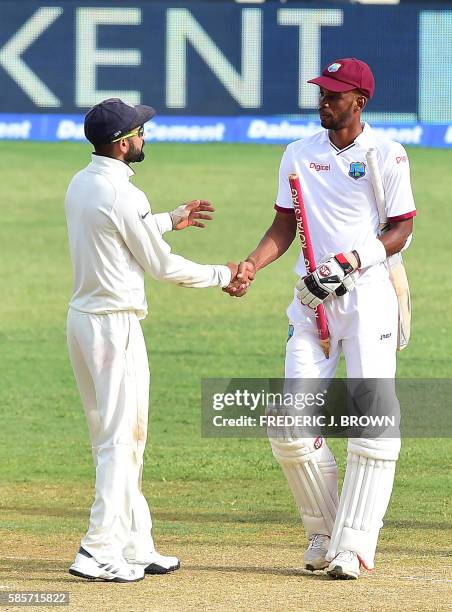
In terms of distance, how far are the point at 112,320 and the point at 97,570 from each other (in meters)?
1.10

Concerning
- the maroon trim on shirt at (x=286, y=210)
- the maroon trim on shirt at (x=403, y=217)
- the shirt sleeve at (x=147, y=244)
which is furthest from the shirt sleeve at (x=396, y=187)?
the shirt sleeve at (x=147, y=244)

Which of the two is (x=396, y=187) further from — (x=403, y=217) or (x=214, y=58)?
(x=214, y=58)

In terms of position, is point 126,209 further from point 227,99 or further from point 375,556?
point 227,99

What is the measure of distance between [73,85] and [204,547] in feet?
98.1

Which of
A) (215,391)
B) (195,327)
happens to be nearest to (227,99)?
(195,327)

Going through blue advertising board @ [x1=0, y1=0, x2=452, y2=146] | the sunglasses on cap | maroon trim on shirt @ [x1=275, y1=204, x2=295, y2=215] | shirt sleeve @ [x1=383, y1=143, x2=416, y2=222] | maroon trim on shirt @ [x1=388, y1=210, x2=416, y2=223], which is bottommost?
maroon trim on shirt @ [x1=388, y1=210, x2=416, y2=223]

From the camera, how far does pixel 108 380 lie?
22.0ft

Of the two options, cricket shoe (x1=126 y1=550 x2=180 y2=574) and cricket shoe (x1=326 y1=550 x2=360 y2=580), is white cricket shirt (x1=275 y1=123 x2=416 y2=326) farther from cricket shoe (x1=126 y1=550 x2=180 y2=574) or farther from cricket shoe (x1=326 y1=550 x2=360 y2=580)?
cricket shoe (x1=126 y1=550 x2=180 y2=574)

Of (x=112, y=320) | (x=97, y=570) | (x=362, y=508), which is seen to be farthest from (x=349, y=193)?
(x=97, y=570)

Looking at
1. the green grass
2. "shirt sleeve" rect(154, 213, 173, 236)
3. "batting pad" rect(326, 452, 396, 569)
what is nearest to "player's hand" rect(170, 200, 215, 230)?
"shirt sleeve" rect(154, 213, 173, 236)

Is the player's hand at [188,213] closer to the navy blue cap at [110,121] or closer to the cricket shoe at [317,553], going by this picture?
the navy blue cap at [110,121]

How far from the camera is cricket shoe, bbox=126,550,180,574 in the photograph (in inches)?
271

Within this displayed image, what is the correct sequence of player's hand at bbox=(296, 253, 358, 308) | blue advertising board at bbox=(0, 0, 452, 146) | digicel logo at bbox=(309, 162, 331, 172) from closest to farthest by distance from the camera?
player's hand at bbox=(296, 253, 358, 308) < digicel logo at bbox=(309, 162, 331, 172) < blue advertising board at bbox=(0, 0, 452, 146)

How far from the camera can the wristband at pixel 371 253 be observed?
6938 mm
